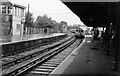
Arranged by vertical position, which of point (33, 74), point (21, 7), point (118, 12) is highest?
point (21, 7)

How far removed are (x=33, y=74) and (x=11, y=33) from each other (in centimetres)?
3461

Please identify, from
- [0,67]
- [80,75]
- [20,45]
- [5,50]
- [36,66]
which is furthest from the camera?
[20,45]

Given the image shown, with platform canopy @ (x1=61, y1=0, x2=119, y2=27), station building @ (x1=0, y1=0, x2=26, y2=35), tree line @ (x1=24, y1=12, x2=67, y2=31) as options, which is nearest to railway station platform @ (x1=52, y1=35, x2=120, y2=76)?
platform canopy @ (x1=61, y1=0, x2=119, y2=27)

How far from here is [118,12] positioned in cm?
1113

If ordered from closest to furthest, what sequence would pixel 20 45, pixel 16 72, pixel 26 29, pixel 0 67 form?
1. pixel 16 72
2. pixel 0 67
3. pixel 20 45
4. pixel 26 29

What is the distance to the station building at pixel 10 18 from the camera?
4317cm

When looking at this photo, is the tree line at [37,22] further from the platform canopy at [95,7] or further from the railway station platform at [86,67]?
the railway station platform at [86,67]

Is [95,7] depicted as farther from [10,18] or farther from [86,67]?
[10,18]

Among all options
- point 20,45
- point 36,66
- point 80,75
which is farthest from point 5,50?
point 80,75

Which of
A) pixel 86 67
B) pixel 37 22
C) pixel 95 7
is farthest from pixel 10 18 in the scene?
pixel 86 67

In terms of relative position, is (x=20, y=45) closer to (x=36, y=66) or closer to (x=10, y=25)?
(x=36, y=66)

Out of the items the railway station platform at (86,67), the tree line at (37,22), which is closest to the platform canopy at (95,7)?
the railway station platform at (86,67)

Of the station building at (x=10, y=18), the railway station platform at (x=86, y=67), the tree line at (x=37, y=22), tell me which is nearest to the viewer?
the railway station platform at (x=86, y=67)

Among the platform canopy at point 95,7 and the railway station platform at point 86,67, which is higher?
the platform canopy at point 95,7
